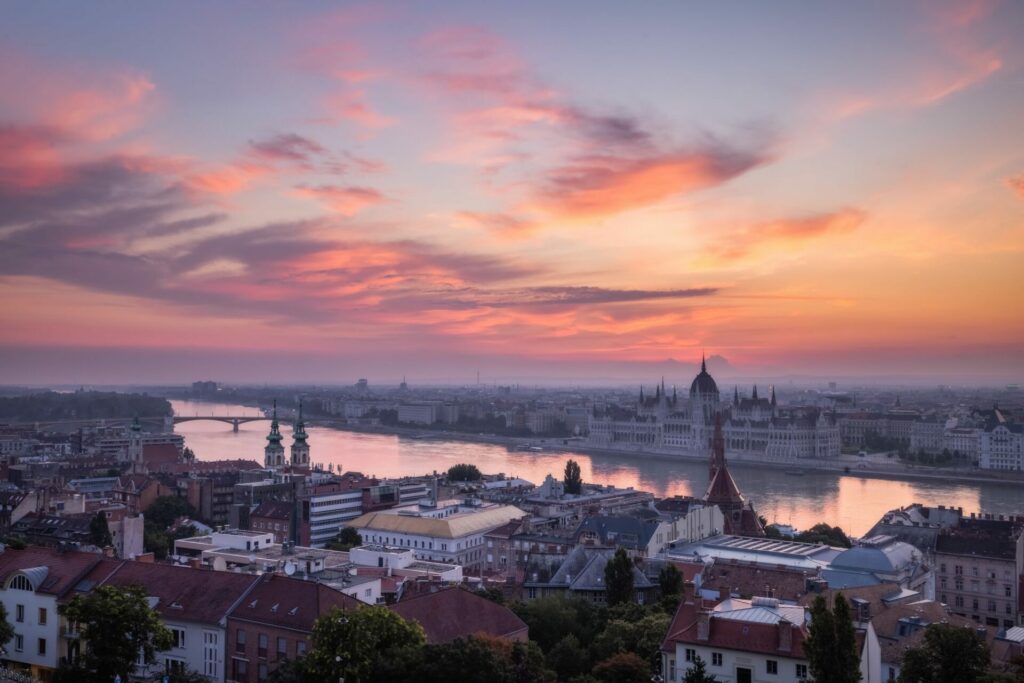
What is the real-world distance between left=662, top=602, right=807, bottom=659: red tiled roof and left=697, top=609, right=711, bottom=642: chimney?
28 mm

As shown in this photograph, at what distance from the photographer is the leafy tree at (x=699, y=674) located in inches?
336

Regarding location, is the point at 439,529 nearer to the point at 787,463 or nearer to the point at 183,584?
the point at 183,584

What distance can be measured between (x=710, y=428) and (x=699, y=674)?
2002 inches

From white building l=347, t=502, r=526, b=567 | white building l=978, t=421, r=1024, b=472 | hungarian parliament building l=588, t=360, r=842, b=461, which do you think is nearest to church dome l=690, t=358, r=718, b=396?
hungarian parliament building l=588, t=360, r=842, b=461

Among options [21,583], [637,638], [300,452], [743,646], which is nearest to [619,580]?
[637,638]

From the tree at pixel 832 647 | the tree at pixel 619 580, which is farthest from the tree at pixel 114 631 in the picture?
the tree at pixel 619 580

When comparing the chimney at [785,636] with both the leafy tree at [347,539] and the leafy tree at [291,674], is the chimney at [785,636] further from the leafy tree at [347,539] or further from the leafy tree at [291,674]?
the leafy tree at [347,539]

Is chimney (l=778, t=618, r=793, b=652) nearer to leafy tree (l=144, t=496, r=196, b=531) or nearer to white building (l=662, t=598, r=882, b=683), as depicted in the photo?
white building (l=662, t=598, r=882, b=683)

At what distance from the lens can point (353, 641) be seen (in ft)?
26.8

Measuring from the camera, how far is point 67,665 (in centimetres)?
991

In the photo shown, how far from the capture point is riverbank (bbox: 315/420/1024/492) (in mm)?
40844

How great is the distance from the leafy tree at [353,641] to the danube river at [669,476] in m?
19.3

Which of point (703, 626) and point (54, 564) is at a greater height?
point (54, 564)

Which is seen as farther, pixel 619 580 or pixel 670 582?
pixel 619 580
